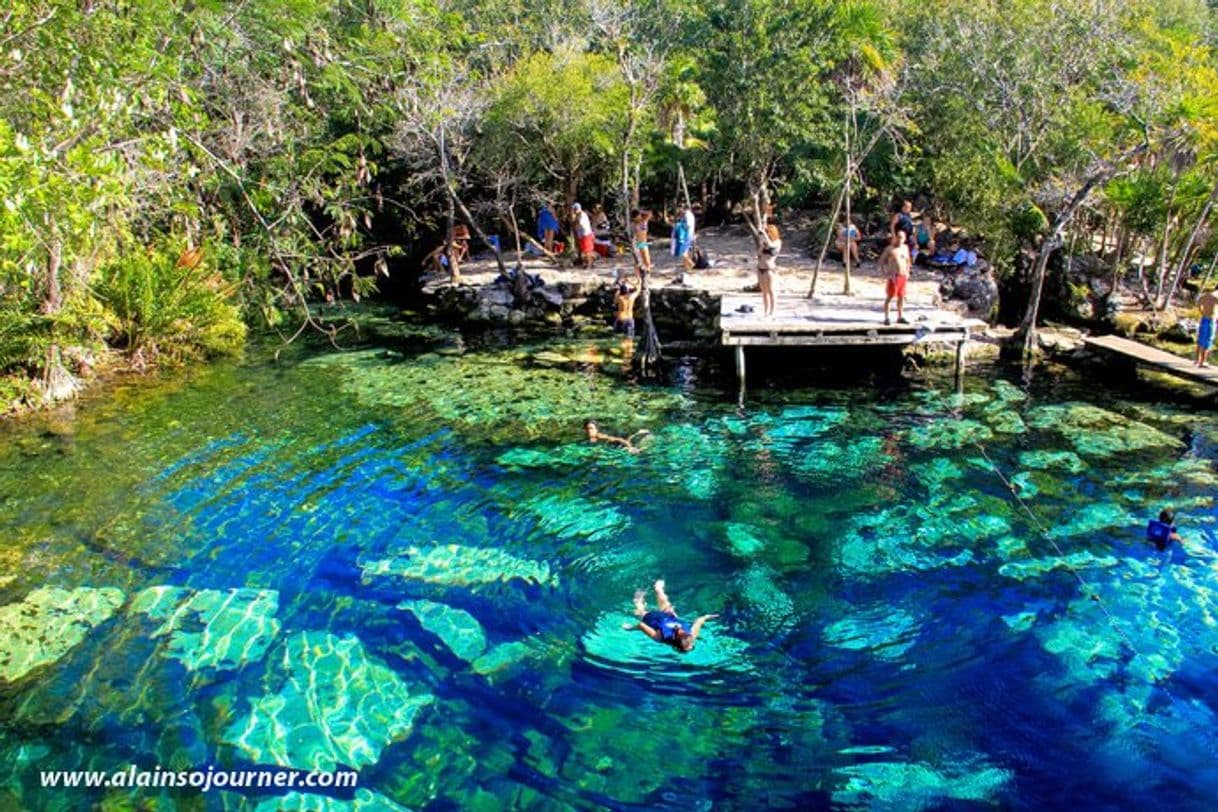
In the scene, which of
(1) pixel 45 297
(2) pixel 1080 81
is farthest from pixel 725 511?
(2) pixel 1080 81

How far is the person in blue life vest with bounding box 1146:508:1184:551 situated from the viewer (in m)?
10.4

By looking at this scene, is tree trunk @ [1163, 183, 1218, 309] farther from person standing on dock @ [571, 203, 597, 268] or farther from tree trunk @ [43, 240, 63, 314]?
tree trunk @ [43, 240, 63, 314]

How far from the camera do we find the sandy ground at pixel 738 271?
21.9m

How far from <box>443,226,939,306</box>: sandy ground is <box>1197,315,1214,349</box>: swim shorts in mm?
5432

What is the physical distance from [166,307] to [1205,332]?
69.5ft

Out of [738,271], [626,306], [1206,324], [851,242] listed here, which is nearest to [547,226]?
[738,271]

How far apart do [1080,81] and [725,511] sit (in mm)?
16603

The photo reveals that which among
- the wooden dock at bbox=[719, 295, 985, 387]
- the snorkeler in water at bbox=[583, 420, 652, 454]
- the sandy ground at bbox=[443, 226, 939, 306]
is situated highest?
the sandy ground at bbox=[443, 226, 939, 306]

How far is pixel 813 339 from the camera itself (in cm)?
1773

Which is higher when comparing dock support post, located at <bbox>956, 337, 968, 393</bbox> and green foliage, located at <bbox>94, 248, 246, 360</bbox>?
green foliage, located at <bbox>94, 248, 246, 360</bbox>

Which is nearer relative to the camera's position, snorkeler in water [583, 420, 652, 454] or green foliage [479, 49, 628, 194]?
snorkeler in water [583, 420, 652, 454]

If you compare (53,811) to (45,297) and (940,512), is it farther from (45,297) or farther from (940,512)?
(45,297)

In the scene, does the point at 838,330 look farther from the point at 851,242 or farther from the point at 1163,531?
the point at 1163,531

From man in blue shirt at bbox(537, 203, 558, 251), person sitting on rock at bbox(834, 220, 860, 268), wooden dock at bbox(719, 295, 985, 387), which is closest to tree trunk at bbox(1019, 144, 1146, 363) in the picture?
wooden dock at bbox(719, 295, 985, 387)
